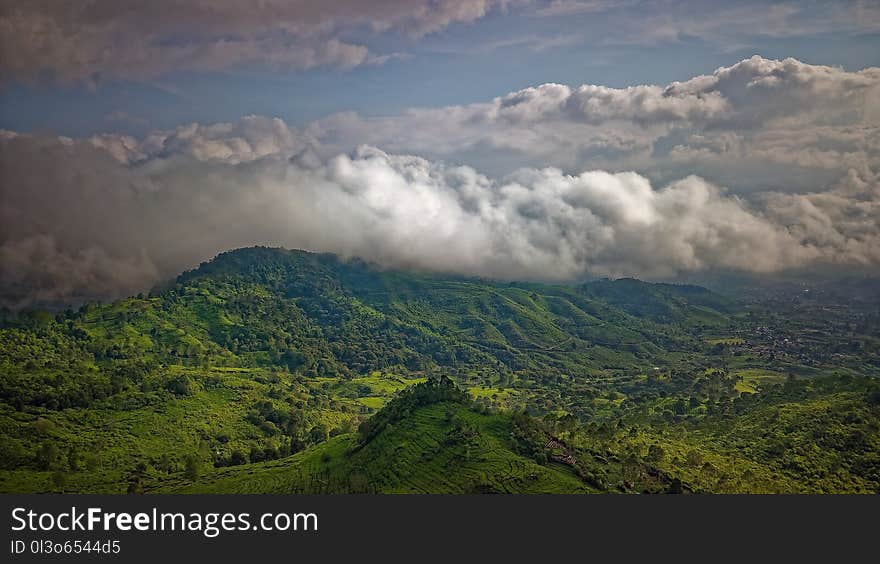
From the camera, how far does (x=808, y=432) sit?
2977 inches

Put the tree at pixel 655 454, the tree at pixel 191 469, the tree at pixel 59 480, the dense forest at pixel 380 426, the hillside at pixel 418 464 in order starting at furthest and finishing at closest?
the tree at pixel 191 469
the tree at pixel 59 480
the tree at pixel 655 454
the dense forest at pixel 380 426
the hillside at pixel 418 464

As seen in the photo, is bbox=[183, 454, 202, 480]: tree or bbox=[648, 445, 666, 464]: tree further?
bbox=[183, 454, 202, 480]: tree

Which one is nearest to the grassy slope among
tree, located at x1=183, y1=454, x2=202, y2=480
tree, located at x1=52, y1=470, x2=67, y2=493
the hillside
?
the hillside

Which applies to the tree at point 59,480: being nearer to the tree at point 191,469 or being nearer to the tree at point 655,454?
the tree at point 191,469

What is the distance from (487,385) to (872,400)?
10712 centimetres

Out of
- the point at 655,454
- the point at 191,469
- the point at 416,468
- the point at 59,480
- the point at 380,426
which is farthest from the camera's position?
the point at 380,426

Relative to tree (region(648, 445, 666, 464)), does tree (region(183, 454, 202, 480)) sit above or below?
below

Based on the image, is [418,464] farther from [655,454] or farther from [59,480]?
[59,480]

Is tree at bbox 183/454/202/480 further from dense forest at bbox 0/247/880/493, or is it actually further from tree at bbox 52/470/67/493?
tree at bbox 52/470/67/493

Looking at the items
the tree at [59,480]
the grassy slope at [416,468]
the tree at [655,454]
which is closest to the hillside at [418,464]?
the grassy slope at [416,468]

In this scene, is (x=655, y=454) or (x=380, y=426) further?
(x=380, y=426)

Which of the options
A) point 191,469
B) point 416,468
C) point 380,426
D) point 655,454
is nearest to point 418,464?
point 416,468

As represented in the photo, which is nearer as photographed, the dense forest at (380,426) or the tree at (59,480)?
the dense forest at (380,426)

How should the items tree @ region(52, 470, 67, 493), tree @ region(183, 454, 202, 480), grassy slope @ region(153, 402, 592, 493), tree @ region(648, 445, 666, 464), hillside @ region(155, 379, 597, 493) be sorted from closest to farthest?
grassy slope @ region(153, 402, 592, 493)
hillside @ region(155, 379, 597, 493)
tree @ region(648, 445, 666, 464)
tree @ region(52, 470, 67, 493)
tree @ region(183, 454, 202, 480)
